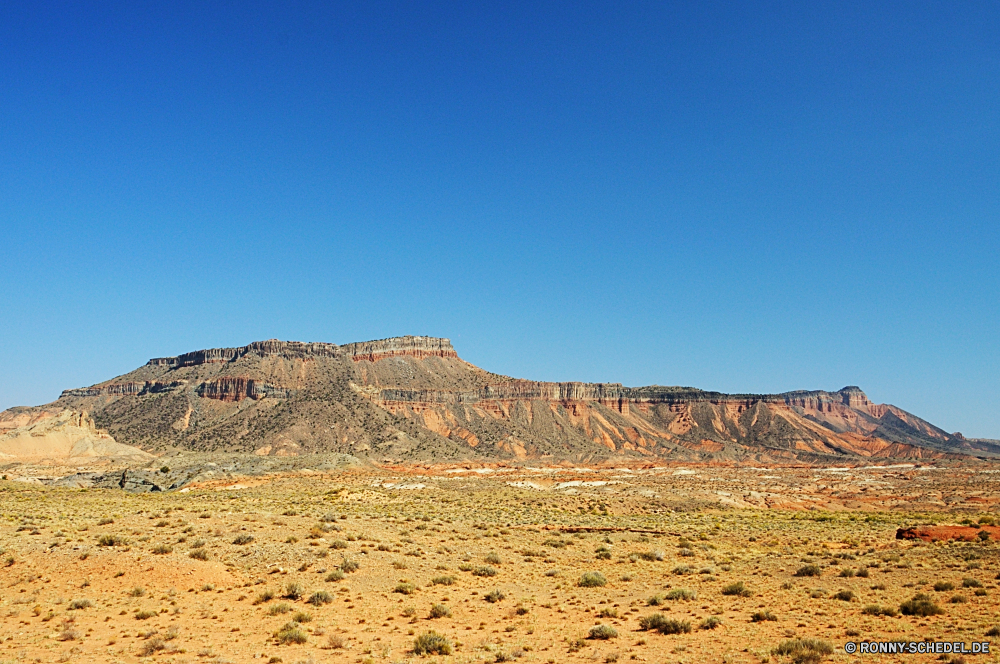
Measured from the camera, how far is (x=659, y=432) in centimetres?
16200

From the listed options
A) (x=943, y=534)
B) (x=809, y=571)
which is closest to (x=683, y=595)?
(x=809, y=571)

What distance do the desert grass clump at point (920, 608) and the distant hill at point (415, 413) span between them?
92.2 metres

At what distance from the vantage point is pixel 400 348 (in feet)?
570

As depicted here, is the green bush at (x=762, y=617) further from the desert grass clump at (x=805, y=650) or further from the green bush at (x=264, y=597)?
the green bush at (x=264, y=597)

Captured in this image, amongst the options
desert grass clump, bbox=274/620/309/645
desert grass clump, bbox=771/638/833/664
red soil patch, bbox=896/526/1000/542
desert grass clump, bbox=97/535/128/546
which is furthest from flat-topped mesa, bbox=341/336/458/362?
desert grass clump, bbox=771/638/833/664

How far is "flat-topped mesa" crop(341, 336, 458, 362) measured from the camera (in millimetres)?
167875

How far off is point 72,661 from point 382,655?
21.4 feet

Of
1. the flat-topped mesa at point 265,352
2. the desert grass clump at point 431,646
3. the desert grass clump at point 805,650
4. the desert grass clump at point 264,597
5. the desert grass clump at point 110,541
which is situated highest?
the flat-topped mesa at point 265,352

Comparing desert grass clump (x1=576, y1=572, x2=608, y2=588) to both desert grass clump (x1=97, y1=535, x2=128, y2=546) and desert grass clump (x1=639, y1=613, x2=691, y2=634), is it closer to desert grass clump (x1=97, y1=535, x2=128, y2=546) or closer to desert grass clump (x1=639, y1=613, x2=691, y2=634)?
desert grass clump (x1=639, y1=613, x2=691, y2=634)

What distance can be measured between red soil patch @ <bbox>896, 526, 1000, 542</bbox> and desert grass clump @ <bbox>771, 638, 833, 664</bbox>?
22.8m

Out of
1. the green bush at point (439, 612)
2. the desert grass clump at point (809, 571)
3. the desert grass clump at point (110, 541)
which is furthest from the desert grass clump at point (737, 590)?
the desert grass clump at point (110, 541)

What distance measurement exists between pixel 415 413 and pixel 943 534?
11824cm

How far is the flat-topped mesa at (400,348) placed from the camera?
167875mm

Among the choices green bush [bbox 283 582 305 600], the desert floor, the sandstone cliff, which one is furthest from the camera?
the sandstone cliff
